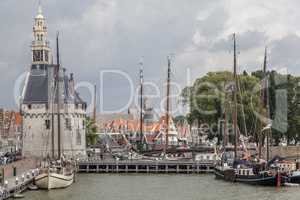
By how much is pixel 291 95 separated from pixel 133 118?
8010 cm

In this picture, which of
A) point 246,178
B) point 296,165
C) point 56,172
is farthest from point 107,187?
point 296,165

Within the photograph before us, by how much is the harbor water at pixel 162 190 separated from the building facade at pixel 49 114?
17867 millimetres

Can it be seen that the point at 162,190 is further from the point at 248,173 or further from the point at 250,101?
the point at 250,101

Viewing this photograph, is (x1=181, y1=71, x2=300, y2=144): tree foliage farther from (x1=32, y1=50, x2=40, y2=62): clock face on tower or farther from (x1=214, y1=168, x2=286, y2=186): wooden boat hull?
(x1=214, y1=168, x2=286, y2=186): wooden boat hull

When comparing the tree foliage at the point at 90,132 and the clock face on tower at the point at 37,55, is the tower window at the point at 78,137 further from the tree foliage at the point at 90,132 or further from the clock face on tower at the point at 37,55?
the tree foliage at the point at 90,132

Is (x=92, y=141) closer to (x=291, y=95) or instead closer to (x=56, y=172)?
(x=291, y=95)

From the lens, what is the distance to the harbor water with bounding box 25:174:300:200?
5416 centimetres

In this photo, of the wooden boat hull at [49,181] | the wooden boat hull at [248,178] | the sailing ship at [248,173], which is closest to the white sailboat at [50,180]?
the wooden boat hull at [49,181]

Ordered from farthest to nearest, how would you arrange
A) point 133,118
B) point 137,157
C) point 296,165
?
1. point 133,118
2. point 137,157
3. point 296,165

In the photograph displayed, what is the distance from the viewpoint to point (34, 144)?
88.6 m

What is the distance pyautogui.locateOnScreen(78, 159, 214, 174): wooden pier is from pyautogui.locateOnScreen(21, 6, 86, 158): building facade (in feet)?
21.9

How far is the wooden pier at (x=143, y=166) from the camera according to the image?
7975cm

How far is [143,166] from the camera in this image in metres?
81.2

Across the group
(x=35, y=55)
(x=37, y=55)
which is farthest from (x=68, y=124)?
(x=35, y=55)
